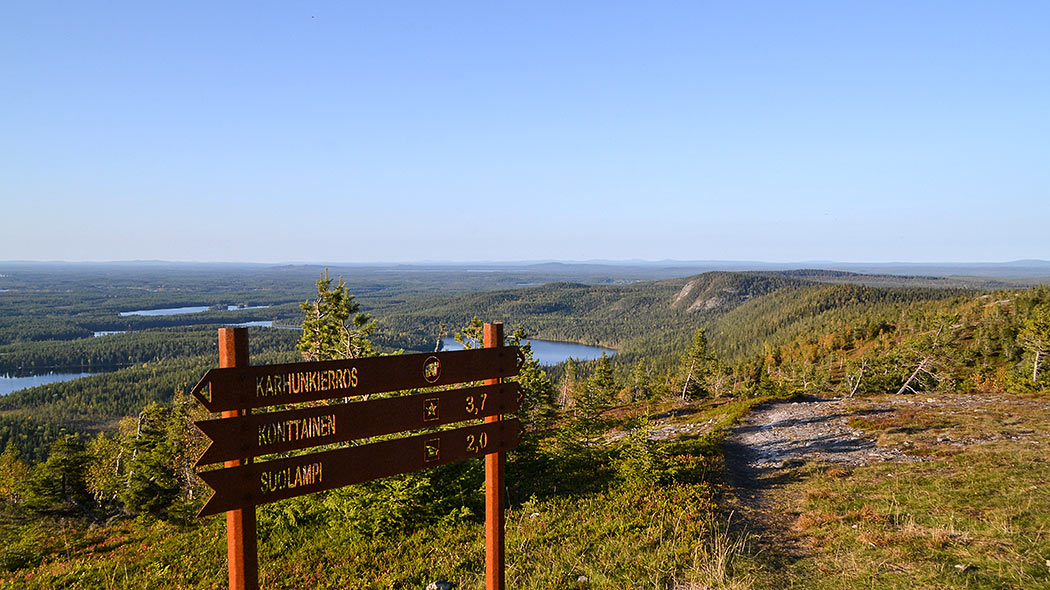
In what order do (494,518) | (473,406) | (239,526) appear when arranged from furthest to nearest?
(494,518) < (473,406) < (239,526)

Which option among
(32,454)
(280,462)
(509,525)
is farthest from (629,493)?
(32,454)

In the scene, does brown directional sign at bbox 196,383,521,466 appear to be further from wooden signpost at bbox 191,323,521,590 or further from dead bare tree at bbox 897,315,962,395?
dead bare tree at bbox 897,315,962,395

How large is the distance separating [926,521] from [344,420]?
10.7 metres

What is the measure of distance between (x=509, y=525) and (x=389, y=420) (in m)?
6.42

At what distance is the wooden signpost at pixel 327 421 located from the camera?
4.11m

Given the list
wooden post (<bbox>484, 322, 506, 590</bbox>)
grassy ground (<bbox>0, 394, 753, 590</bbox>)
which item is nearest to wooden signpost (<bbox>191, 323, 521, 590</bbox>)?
wooden post (<bbox>484, 322, 506, 590</bbox>)

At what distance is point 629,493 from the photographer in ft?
38.1

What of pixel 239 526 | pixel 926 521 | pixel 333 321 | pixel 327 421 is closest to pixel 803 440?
pixel 926 521

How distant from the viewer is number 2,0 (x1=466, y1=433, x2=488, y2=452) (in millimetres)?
5488

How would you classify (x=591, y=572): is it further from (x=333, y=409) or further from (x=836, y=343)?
(x=836, y=343)

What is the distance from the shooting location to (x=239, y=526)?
4.31 metres

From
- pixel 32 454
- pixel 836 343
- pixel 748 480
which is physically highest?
pixel 748 480

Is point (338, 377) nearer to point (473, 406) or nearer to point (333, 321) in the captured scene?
point (473, 406)

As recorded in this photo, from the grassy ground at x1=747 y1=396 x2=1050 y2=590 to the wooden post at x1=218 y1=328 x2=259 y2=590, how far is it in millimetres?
6698
